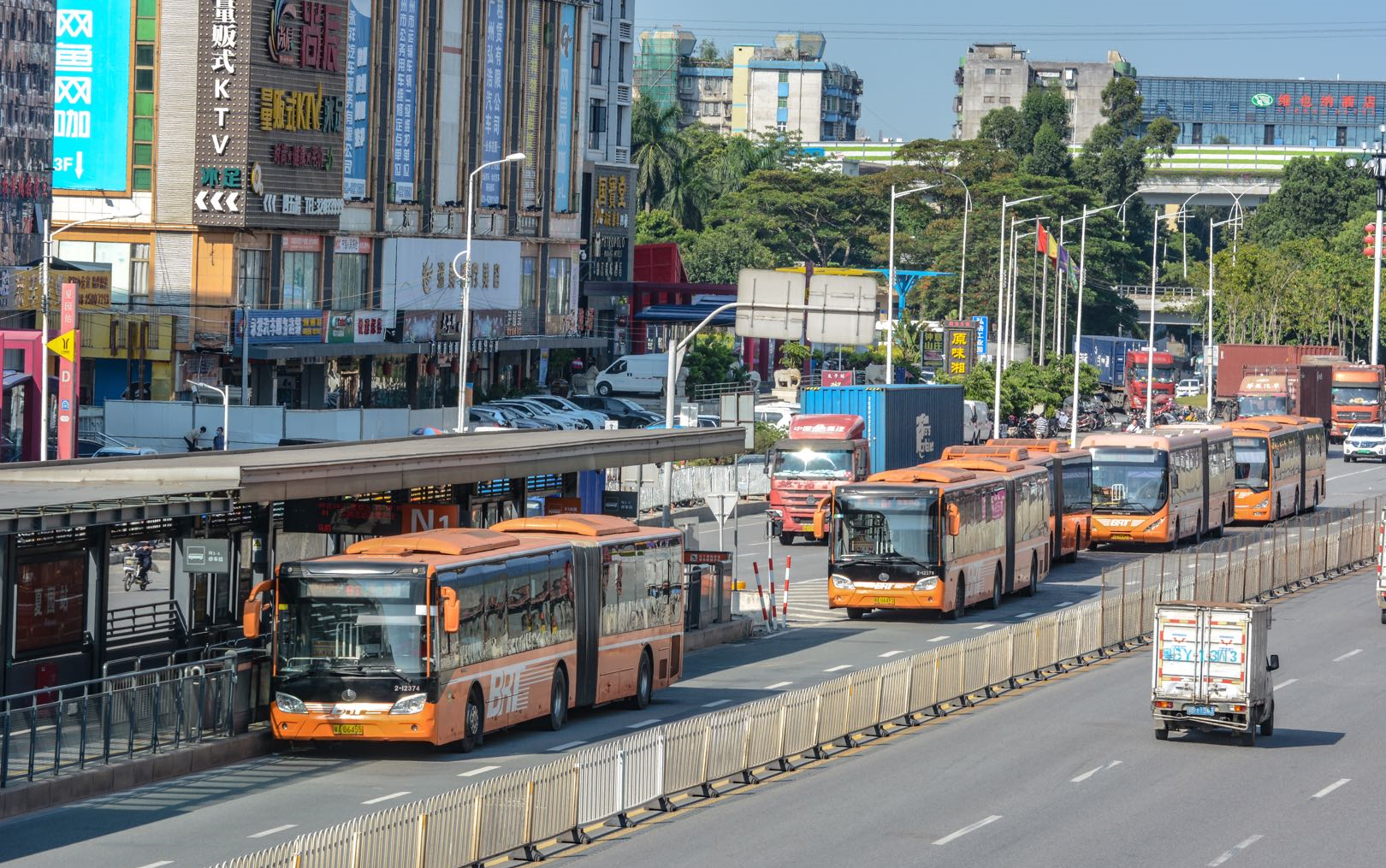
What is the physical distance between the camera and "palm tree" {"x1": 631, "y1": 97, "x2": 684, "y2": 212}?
144375mm

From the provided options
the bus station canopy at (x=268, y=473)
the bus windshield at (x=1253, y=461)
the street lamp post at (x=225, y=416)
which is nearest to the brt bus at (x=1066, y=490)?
the bus windshield at (x=1253, y=461)

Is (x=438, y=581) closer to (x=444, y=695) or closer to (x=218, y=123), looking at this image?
(x=444, y=695)

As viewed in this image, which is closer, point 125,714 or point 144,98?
point 125,714

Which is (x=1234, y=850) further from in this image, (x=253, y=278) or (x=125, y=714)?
(x=253, y=278)

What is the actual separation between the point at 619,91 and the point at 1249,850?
96.1 metres

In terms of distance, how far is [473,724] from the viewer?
25.9 meters

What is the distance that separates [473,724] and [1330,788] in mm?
10143

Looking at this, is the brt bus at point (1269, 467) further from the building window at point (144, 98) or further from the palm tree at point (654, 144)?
the palm tree at point (654, 144)

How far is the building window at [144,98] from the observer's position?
Result: 66625 mm

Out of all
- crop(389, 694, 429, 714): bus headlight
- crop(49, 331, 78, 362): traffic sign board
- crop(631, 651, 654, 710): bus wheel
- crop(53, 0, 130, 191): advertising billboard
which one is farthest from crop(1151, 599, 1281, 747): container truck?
crop(53, 0, 130, 191): advertising billboard

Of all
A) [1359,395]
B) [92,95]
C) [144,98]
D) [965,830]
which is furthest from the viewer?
[1359,395]

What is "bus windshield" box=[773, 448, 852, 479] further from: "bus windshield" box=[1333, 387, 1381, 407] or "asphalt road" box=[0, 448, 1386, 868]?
"bus windshield" box=[1333, 387, 1381, 407]

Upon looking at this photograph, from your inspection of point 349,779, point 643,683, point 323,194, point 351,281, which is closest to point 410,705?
point 349,779

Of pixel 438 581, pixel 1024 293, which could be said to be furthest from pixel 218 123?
pixel 1024 293
